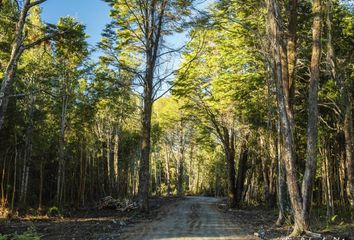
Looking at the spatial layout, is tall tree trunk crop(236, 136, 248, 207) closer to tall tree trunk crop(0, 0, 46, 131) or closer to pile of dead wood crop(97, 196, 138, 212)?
pile of dead wood crop(97, 196, 138, 212)

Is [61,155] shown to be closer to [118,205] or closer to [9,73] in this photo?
[118,205]

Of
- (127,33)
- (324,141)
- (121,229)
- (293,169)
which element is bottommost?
(121,229)

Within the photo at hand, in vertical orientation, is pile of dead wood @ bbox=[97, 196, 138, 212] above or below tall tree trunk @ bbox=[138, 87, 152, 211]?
Answer: below

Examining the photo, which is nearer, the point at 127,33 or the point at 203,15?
the point at 203,15

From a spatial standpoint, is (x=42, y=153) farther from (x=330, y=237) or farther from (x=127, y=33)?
(x=330, y=237)

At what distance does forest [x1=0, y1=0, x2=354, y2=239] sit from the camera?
13.4 metres

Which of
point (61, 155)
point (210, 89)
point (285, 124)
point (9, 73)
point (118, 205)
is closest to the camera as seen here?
point (9, 73)

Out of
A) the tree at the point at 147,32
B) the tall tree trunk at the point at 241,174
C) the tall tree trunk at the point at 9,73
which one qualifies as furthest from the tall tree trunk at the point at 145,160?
the tall tree trunk at the point at 9,73

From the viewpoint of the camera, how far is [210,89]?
91.7 feet

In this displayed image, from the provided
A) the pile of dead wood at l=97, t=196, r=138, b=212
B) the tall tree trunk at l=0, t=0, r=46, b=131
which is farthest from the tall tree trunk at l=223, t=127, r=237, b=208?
the tall tree trunk at l=0, t=0, r=46, b=131

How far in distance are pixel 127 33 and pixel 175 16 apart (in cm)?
272

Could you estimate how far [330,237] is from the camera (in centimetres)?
1144

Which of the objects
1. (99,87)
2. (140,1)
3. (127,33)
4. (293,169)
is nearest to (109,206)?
(99,87)

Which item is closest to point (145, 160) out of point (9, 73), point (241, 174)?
point (9, 73)
